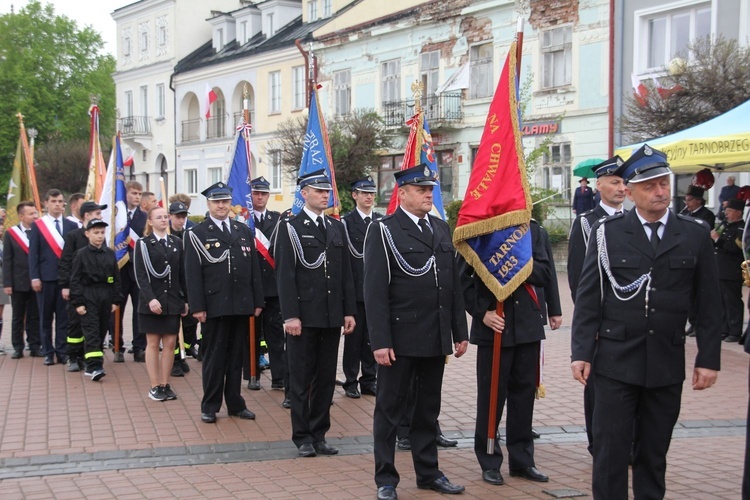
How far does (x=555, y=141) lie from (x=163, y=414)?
2061 centimetres

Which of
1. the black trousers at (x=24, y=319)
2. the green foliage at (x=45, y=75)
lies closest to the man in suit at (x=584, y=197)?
the black trousers at (x=24, y=319)

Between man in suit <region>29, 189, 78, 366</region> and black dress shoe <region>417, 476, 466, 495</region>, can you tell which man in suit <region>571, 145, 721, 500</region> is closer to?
black dress shoe <region>417, 476, 466, 495</region>

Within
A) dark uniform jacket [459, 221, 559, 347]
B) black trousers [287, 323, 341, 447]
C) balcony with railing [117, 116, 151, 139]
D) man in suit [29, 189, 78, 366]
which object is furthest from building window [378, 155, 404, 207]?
dark uniform jacket [459, 221, 559, 347]

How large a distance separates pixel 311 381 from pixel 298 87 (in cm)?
3222

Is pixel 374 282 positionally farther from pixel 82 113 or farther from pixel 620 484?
pixel 82 113

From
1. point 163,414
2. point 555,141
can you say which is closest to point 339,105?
point 555,141

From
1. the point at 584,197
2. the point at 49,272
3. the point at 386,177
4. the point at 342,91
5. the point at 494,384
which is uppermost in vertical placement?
the point at 342,91

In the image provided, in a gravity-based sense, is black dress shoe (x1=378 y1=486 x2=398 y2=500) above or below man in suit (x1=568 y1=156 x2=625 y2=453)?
below

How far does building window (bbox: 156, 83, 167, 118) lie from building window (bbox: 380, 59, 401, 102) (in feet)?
56.9

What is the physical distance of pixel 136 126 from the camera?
4888cm

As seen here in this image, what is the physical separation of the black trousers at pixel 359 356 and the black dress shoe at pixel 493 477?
2815 mm

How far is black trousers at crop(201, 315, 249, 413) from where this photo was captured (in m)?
8.08

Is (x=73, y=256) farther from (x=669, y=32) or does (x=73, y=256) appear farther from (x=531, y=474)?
(x=669, y=32)

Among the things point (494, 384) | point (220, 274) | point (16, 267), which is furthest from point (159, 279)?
point (494, 384)
